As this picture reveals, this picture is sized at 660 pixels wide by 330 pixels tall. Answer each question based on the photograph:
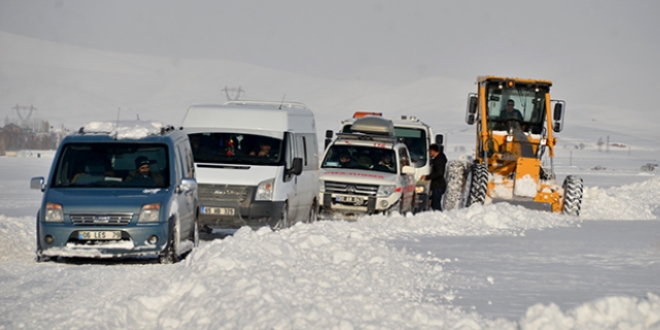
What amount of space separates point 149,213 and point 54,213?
3.88ft

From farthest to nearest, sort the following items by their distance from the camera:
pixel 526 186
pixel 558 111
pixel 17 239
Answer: pixel 558 111 < pixel 526 186 < pixel 17 239

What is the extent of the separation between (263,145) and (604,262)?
6580 millimetres

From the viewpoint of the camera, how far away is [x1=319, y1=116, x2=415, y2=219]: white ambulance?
20.4 meters

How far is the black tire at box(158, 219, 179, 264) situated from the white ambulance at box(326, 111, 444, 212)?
12.6 metres

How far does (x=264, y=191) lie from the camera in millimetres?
15859

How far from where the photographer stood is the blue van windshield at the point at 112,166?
12.8m

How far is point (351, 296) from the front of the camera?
8977 millimetres

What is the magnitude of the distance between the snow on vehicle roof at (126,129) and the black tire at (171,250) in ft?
4.98

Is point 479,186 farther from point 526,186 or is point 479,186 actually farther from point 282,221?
point 282,221

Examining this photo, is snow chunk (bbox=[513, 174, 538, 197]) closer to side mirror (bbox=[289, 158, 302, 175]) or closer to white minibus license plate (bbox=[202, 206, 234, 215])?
side mirror (bbox=[289, 158, 302, 175])

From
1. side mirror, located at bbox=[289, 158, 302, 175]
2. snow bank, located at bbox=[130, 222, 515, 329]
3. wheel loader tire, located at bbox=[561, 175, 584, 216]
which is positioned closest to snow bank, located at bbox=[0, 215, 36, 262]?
snow bank, located at bbox=[130, 222, 515, 329]

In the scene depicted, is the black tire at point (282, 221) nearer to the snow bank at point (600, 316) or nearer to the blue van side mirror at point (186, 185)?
the blue van side mirror at point (186, 185)

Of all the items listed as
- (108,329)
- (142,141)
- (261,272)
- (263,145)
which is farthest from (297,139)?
(108,329)

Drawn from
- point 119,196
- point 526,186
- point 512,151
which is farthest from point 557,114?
point 119,196
